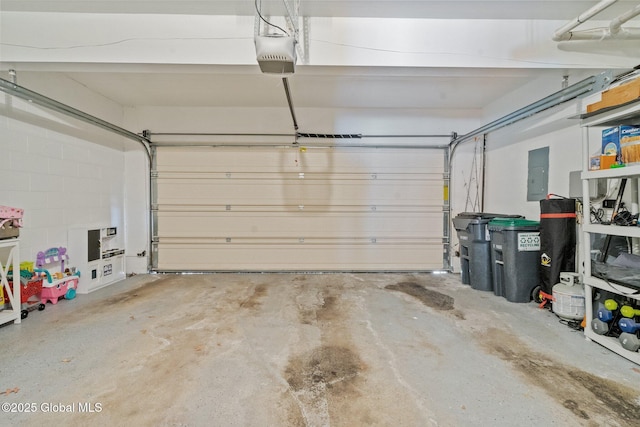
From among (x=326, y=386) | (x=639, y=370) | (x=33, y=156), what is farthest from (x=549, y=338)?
(x=33, y=156)

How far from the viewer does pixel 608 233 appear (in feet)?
7.06

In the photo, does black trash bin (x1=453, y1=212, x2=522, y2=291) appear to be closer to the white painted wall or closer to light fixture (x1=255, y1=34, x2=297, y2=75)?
light fixture (x1=255, y1=34, x2=297, y2=75)

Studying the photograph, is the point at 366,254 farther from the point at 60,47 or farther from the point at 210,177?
the point at 60,47

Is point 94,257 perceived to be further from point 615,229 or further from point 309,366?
point 615,229

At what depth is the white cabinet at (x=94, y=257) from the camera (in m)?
3.62

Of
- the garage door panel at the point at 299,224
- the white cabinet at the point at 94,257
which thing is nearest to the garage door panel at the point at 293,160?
the garage door panel at the point at 299,224

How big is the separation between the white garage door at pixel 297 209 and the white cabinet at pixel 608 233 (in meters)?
2.43

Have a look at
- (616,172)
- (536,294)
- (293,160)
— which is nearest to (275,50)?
(293,160)

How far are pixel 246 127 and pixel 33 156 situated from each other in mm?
2788

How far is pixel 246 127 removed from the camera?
4.71 meters

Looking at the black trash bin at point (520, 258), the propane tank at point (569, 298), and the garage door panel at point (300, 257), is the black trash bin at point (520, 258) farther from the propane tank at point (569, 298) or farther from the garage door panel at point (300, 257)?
the garage door panel at point (300, 257)

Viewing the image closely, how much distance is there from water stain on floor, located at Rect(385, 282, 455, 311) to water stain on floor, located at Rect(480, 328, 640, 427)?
0.94m

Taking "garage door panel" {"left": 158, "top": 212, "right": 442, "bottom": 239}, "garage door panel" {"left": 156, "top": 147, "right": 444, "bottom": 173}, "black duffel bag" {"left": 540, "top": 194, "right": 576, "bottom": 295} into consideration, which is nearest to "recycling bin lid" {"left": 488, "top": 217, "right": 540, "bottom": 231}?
"black duffel bag" {"left": 540, "top": 194, "right": 576, "bottom": 295}

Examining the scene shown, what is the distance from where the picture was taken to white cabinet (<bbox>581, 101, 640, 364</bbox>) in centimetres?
196
